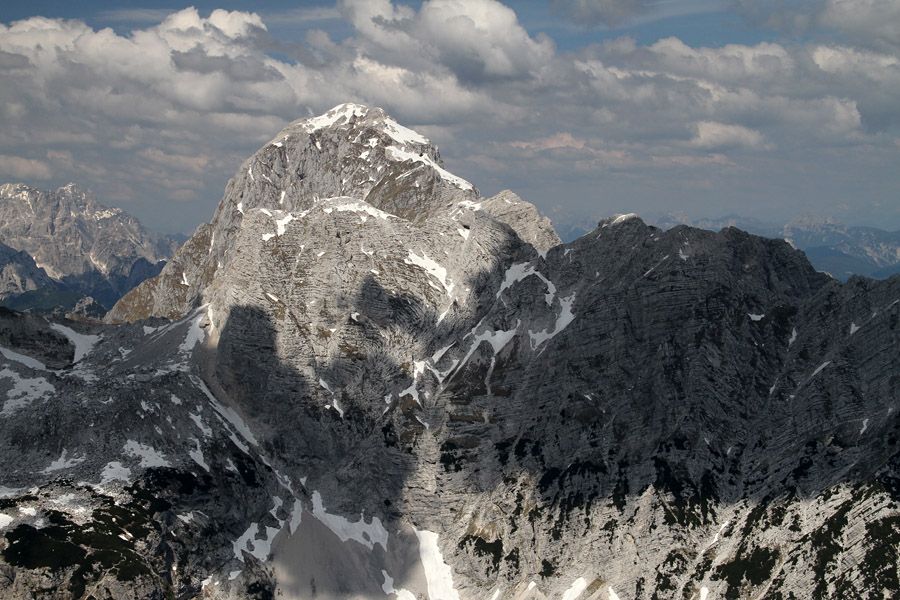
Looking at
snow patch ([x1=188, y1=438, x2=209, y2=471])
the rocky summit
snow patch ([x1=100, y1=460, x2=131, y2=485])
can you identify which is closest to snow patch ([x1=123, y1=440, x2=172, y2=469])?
the rocky summit

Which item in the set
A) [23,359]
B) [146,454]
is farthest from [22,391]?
[146,454]

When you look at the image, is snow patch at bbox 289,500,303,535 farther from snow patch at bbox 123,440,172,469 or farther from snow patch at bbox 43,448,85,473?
snow patch at bbox 43,448,85,473

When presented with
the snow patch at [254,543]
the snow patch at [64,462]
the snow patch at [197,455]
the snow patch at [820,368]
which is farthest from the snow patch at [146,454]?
the snow patch at [820,368]

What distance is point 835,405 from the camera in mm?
148250

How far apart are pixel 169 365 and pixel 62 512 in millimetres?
59879

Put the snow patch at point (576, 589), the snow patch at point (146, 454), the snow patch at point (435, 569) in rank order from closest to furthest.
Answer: the snow patch at point (576, 589), the snow patch at point (146, 454), the snow patch at point (435, 569)

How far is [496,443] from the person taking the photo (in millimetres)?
180000

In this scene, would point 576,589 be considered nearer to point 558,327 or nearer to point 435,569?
point 435,569

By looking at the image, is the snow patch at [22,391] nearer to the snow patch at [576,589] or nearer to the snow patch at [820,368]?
the snow patch at [576,589]

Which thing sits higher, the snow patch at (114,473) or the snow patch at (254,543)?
the snow patch at (114,473)

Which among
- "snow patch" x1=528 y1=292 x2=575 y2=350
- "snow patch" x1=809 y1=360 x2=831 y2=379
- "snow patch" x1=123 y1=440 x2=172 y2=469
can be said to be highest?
"snow patch" x1=528 y1=292 x2=575 y2=350

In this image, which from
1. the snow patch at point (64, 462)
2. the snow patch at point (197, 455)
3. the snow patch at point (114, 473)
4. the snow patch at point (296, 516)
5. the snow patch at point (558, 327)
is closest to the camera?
the snow patch at point (64, 462)

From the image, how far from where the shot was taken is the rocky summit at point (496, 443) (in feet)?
452

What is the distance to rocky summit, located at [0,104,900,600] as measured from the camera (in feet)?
452
